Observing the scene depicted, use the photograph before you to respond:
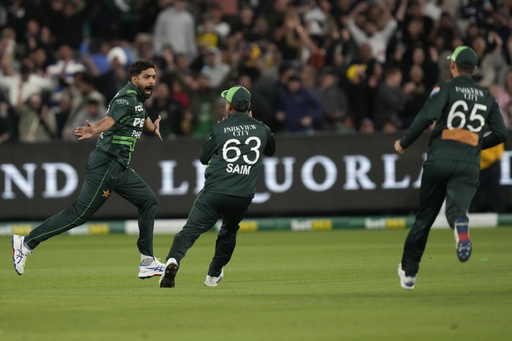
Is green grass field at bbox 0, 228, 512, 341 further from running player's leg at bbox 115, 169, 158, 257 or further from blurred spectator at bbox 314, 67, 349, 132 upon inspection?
blurred spectator at bbox 314, 67, 349, 132

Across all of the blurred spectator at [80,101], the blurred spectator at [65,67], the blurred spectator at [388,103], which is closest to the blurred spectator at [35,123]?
the blurred spectator at [80,101]

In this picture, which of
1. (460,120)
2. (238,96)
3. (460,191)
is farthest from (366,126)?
(460,191)

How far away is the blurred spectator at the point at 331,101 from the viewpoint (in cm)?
2166

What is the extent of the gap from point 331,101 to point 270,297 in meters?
12.0

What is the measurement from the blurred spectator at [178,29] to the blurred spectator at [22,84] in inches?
110

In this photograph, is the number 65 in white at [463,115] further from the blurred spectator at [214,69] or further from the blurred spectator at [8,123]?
the blurred spectator at [8,123]

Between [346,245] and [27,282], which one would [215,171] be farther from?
[346,245]

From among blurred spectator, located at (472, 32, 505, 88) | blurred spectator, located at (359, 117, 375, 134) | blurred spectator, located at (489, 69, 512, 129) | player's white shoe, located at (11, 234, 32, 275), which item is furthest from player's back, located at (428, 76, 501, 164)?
blurred spectator, located at (472, 32, 505, 88)

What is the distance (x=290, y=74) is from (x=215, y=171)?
10.7 meters

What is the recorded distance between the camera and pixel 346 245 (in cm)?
1714

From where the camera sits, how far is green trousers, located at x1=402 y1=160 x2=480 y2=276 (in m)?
10.1

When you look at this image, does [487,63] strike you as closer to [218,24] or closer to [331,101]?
[331,101]

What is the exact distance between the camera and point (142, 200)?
1249cm

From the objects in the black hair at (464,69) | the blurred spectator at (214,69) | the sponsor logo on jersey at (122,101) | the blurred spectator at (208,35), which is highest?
the black hair at (464,69)
